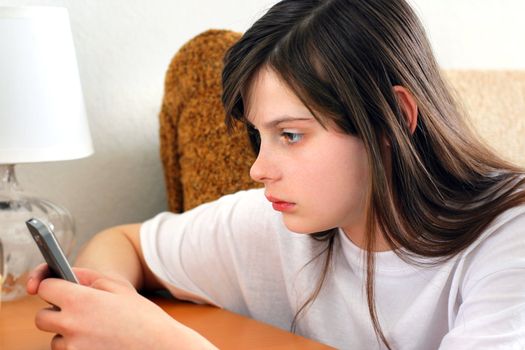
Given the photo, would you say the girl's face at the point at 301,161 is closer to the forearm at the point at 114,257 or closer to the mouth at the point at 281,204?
the mouth at the point at 281,204

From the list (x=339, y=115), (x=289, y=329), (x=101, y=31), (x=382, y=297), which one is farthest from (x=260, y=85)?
(x=101, y=31)

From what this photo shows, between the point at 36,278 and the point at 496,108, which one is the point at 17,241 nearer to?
the point at 36,278

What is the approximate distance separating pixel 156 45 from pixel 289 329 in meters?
0.59

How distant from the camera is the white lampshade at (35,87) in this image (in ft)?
3.58

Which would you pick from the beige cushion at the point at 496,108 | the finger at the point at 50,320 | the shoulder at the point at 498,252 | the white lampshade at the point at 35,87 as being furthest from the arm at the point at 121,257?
the beige cushion at the point at 496,108

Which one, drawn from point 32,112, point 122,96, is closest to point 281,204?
point 32,112

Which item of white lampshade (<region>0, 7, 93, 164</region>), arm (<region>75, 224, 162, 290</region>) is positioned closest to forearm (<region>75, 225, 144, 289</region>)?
arm (<region>75, 224, 162, 290</region>)

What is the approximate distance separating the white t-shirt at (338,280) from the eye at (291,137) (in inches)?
7.9

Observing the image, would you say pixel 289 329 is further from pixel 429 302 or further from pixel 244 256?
pixel 429 302

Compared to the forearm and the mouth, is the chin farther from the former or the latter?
the forearm

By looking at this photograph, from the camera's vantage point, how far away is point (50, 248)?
0.78 meters

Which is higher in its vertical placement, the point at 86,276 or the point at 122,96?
the point at 122,96

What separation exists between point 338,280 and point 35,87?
49 cm

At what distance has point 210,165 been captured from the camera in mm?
1351
